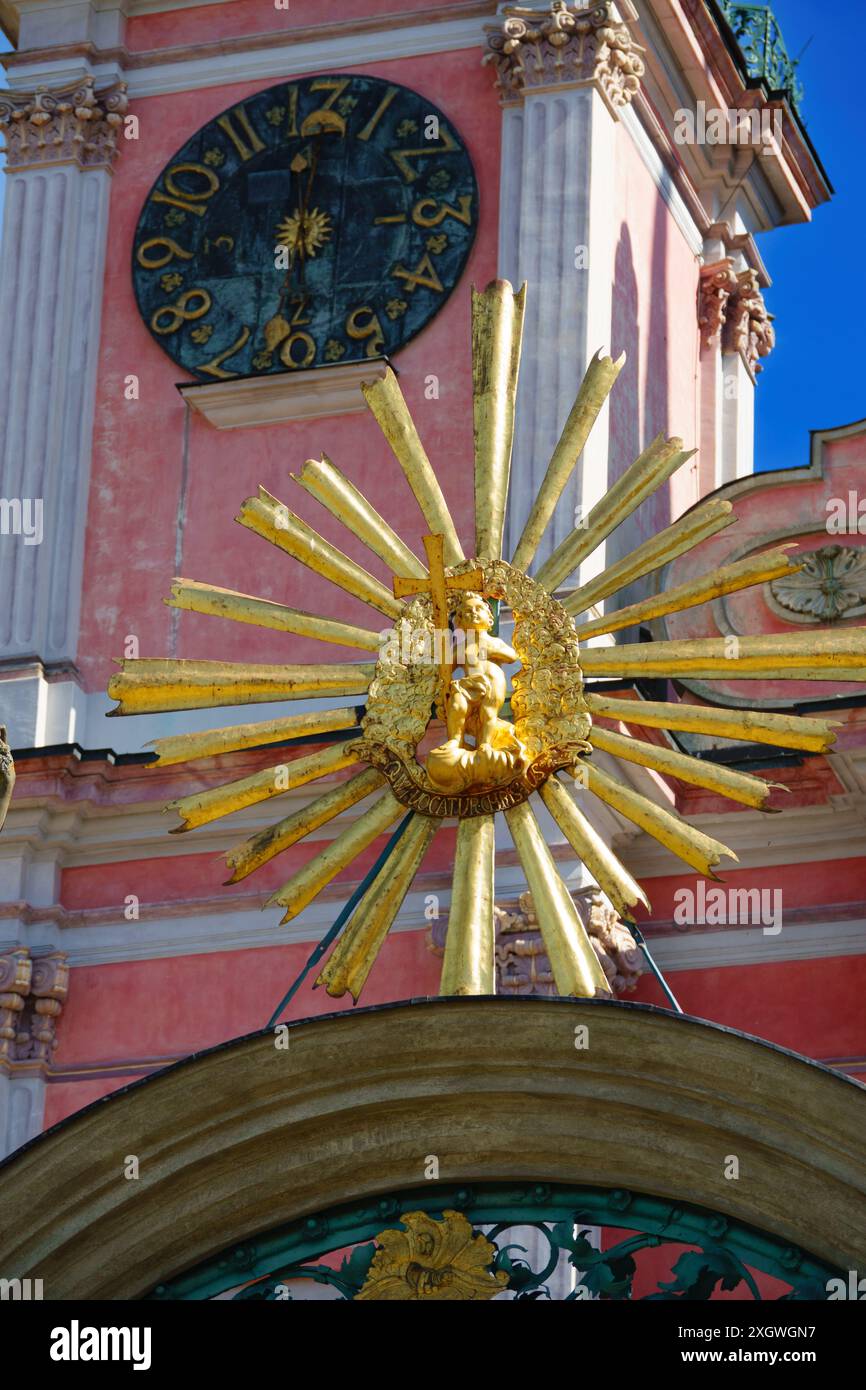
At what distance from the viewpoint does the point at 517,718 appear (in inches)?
383

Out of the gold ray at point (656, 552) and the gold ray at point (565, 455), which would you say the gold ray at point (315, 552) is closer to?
the gold ray at point (565, 455)

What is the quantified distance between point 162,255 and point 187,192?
12.0 inches

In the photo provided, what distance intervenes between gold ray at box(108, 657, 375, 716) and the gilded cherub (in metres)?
0.29

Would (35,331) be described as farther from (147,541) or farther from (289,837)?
(289,837)

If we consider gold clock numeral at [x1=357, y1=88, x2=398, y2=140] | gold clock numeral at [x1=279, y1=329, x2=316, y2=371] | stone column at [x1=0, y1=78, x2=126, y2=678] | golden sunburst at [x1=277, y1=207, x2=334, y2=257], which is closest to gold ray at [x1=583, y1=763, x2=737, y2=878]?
stone column at [x1=0, y1=78, x2=126, y2=678]

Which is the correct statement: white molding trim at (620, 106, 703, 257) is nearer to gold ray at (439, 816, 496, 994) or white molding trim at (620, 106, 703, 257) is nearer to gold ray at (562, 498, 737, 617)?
gold ray at (562, 498, 737, 617)

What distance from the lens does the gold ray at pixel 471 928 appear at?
31.0ft

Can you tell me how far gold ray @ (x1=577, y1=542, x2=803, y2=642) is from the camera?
9.71 m

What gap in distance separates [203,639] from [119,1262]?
5604mm

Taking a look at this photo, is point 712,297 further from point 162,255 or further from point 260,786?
point 260,786

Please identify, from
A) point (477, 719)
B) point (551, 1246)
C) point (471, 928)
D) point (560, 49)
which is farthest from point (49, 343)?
point (551, 1246)

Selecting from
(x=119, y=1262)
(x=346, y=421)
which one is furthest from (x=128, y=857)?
(x=119, y=1262)

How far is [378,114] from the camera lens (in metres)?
15.7

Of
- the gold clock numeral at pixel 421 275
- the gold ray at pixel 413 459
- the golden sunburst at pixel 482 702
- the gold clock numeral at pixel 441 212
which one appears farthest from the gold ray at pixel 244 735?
the gold clock numeral at pixel 441 212
